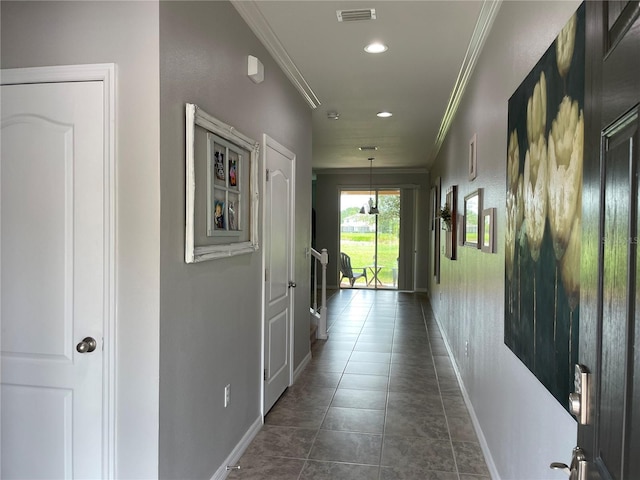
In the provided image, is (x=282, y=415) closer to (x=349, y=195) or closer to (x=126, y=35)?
(x=126, y=35)

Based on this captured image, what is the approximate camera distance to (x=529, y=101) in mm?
1815

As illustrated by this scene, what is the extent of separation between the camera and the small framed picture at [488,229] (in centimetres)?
256

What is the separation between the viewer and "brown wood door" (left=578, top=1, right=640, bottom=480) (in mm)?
702

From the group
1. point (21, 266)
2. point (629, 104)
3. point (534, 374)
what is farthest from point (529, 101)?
point (21, 266)

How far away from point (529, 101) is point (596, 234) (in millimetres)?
1144

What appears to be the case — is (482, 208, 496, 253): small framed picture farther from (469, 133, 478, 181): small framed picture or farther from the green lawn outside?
the green lawn outside

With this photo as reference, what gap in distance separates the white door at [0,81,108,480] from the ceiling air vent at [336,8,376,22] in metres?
1.54

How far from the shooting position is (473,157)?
3383mm

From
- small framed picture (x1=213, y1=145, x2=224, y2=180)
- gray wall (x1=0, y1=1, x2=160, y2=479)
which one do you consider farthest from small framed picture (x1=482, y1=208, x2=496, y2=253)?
gray wall (x1=0, y1=1, x2=160, y2=479)

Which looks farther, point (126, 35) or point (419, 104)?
point (419, 104)

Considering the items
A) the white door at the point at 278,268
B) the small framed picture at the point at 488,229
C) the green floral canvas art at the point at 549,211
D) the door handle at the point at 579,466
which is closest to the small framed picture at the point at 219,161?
the white door at the point at 278,268

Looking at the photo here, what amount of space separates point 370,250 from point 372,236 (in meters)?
0.33

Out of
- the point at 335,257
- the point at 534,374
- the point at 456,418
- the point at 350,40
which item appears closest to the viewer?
the point at 534,374

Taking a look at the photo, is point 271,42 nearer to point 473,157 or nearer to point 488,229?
point 473,157
